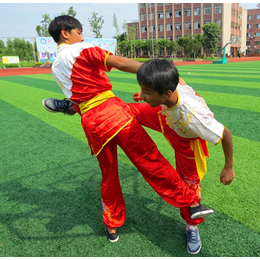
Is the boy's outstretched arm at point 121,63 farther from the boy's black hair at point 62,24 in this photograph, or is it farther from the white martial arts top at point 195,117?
the boy's black hair at point 62,24

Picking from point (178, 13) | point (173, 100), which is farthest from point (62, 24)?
point (178, 13)

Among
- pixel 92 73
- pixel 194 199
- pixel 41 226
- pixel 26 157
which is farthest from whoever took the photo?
pixel 26 157

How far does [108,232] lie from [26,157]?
7.56 feet

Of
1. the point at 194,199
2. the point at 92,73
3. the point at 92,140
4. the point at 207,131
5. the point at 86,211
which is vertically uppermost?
the point at 92,73

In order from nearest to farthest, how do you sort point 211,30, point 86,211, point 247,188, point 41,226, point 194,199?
point 194,199 < point 41,226 < point 86,211 < point 247,188 < point 211,30

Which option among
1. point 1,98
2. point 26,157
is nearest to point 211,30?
point 1,98

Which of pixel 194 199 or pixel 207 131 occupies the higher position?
pixel 207 131

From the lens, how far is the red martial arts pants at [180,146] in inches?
79.6

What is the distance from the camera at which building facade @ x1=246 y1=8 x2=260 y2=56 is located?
71188 mm

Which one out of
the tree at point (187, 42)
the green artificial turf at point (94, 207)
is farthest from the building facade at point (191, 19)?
the green artificial turf at point (94, 207)

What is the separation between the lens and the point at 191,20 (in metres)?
57.9

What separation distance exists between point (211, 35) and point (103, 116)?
171 ft

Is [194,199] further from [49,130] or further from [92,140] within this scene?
[49,130]

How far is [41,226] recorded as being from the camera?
2361 mm
